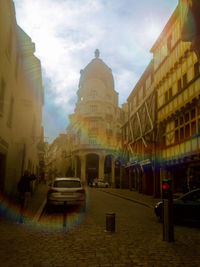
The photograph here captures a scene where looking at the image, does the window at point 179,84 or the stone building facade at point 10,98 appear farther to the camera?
the window at point 179,84

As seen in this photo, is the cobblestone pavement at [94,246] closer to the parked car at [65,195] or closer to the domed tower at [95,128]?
the parked car at [65,195]

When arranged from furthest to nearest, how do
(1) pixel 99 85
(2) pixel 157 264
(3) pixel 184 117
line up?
(1) pixel 99 85 < (3) pixel 184 117 < (2) pixel 157 264

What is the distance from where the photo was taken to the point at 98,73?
6494 cm

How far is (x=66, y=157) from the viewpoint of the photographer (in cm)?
7638

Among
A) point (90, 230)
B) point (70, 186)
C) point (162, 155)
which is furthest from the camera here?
point (162, 155)

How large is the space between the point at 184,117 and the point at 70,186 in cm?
989

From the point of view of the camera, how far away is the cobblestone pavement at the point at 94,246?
16.6ft

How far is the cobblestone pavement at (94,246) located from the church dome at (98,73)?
189 ft

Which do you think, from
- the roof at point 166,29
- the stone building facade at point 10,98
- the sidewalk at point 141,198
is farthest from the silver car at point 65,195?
the roof at point 166,29

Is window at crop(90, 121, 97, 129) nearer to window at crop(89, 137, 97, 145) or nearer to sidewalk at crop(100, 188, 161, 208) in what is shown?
window at crop(89, 137, 97, 145)

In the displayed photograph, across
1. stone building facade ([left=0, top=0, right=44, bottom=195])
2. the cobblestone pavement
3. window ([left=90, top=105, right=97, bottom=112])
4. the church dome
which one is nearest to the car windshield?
stone building facade ([left=0, top=0, right=44, bottom=195])

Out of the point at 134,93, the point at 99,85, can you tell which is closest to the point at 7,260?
the point at 134,93

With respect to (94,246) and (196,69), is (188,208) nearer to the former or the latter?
(94,246)

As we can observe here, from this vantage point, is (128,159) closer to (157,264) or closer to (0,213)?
(0,213)
